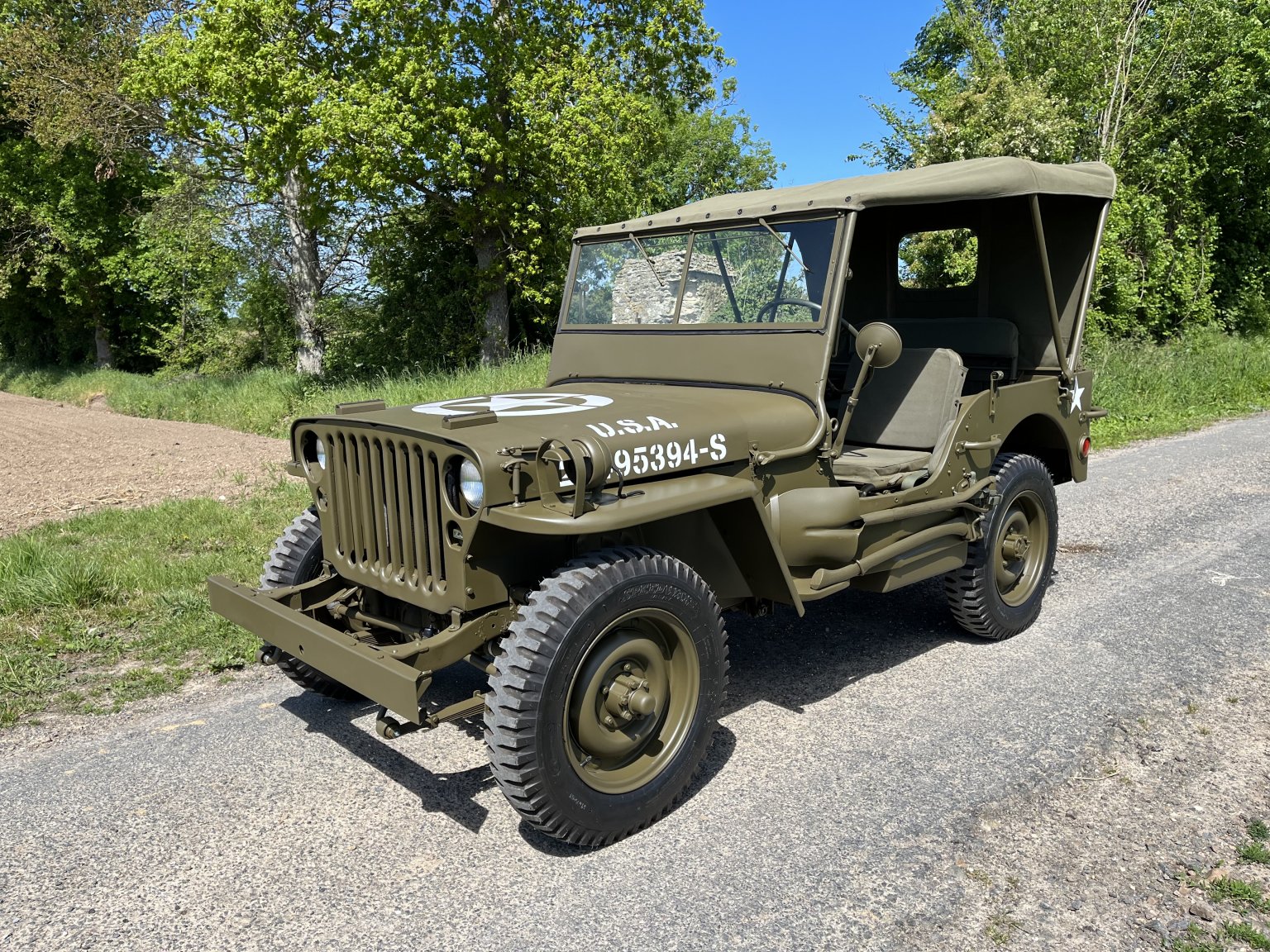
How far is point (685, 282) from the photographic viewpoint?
4406 millimetres

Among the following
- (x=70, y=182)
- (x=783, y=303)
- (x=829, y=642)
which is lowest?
(x=829, y=642)

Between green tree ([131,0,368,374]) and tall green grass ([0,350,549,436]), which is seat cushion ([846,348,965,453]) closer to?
tall green grass ([0,350,549,436])

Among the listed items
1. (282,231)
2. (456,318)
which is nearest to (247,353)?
(282,231)

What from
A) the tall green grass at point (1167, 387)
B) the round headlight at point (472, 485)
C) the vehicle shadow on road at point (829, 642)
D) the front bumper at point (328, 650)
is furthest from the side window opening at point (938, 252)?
the front bumper at point (328, 650)

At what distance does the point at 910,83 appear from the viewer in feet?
61.6

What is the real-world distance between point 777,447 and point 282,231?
66.5ft

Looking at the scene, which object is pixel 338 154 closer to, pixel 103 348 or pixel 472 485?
pixel 472 485

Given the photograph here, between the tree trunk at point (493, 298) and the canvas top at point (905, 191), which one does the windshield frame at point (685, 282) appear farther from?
the tree trunk at point (493, 298)

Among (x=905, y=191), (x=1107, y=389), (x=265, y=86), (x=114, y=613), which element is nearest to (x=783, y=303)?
(x=905, y=191)

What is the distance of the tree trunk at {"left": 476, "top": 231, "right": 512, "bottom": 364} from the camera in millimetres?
17109

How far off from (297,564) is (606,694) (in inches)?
59.9

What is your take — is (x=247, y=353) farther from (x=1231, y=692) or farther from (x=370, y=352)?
(x=1231, y=692)

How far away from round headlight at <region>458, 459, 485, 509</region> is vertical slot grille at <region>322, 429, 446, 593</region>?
106mm

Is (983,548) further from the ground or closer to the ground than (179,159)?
closer to the ground
